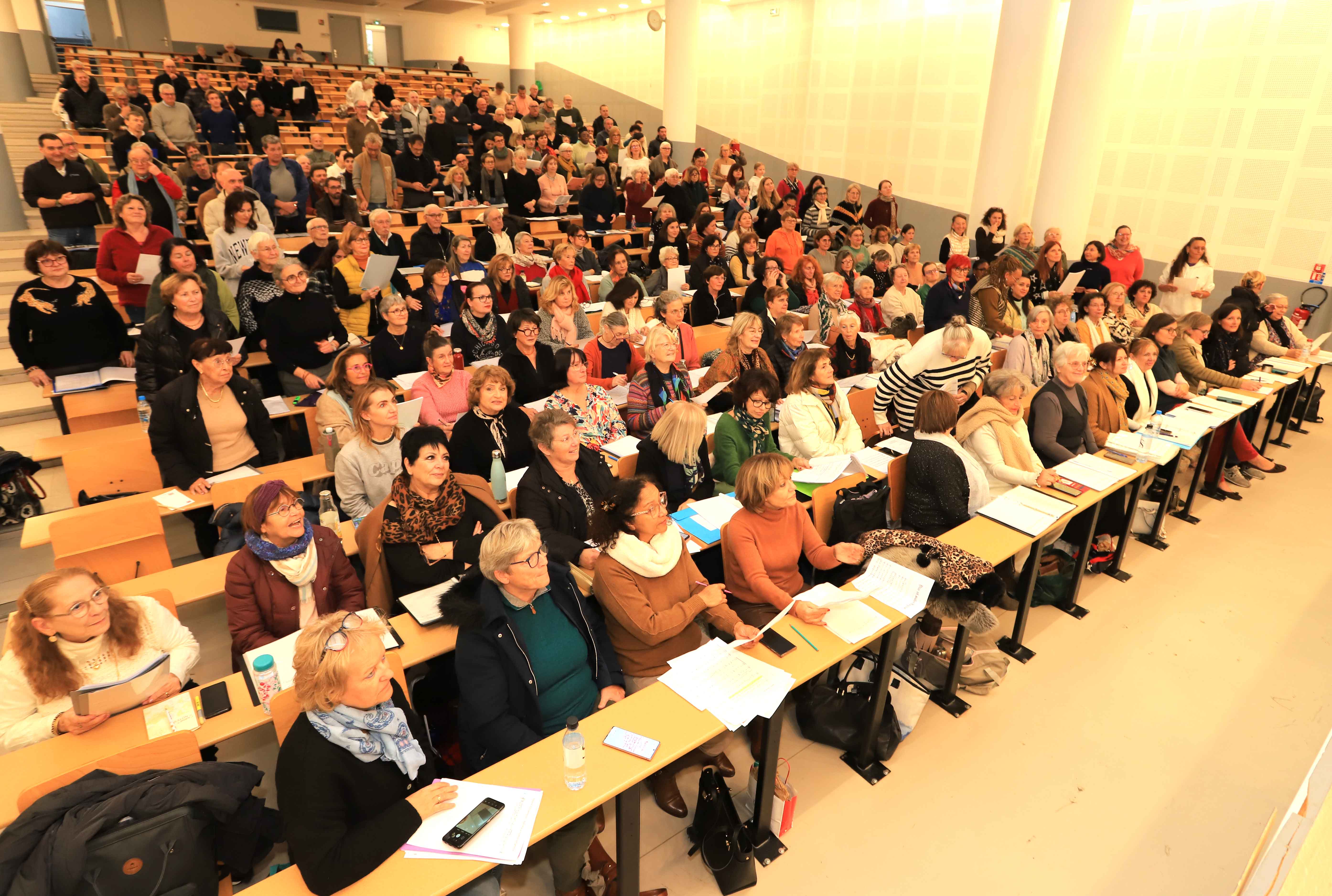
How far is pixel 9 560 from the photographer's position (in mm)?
4703

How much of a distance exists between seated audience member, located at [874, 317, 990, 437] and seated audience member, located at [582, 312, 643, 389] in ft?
6.46

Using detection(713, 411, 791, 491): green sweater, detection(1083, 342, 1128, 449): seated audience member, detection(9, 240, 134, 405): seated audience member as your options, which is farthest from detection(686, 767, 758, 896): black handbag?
detection(9, 240, 134, 405): seated audience member

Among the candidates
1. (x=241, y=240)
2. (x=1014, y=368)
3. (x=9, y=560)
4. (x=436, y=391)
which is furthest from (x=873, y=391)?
(x=9, y=560)

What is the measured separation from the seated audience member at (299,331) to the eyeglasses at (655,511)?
344 cm

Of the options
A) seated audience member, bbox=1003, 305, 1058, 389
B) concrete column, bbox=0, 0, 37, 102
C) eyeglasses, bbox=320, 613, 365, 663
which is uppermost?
concrete column, bbox=0, 0, 37, 102

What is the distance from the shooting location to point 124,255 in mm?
5926

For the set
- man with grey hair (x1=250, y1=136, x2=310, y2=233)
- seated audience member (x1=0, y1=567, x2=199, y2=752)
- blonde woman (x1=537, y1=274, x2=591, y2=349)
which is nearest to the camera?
seated audience member (x1=0, y1=567, x2=199, y2=752)

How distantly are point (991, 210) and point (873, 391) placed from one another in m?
5.91

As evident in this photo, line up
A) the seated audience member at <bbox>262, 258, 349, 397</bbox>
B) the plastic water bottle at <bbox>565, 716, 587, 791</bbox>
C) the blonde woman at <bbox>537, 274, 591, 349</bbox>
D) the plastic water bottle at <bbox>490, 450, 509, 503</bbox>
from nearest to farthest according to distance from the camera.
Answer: the plastic water bottle at <bbox>565, 716, 587, 791</bbox> < the plastic water bottle at <bbox>490, 450, 509, 503</bbox> < the seated audience member at <bbox>262, 258, 349, 397</bbox> < the blonde woman at <bbox>537, 274, 591, 349</bbox>

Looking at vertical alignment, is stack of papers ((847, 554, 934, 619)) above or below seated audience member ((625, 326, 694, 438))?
below

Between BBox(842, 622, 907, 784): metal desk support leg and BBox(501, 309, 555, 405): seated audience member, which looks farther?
BBox(501, 309, 555, 405): seated audience member

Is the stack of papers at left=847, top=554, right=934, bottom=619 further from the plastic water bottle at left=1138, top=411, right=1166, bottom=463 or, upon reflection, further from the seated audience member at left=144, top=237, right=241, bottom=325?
the seated audience member at left=144, top=237, right=241, bottom=325

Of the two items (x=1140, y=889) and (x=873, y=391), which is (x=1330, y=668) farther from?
(x=873, y=391)

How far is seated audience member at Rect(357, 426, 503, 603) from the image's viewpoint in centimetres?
326
